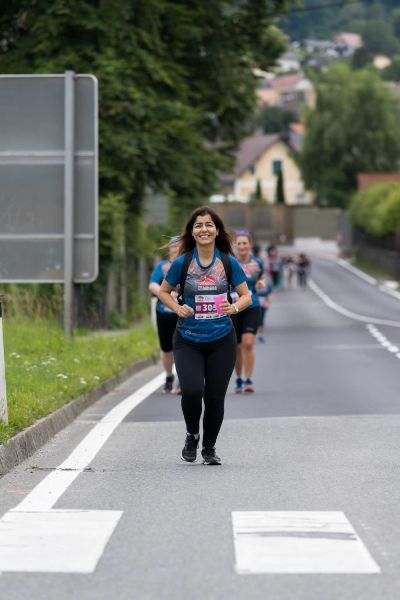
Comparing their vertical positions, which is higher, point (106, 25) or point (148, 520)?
point (106, 25)

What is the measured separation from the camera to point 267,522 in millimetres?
8000

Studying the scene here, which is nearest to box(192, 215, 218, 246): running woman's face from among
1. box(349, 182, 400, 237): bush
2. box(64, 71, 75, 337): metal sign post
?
box(64, 71, 75, 337): metal sign post

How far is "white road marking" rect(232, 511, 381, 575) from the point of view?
22.0ft

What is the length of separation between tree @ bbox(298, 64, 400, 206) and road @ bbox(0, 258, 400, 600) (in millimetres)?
112373

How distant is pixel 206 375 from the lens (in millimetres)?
10844

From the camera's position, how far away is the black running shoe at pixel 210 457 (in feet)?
35.3

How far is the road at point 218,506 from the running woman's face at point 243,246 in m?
1.59

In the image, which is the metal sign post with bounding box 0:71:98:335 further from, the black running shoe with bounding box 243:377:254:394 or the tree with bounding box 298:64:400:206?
the tree with bounding box 298:64:400:206

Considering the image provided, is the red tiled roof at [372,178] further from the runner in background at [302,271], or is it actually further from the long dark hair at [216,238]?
the long dark hair at [216,238]

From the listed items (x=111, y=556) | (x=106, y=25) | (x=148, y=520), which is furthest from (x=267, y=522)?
(x=106, y=25)

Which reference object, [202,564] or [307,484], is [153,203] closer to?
[307,484]

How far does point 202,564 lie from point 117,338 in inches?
766

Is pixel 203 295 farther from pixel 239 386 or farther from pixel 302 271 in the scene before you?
pixel 302 271

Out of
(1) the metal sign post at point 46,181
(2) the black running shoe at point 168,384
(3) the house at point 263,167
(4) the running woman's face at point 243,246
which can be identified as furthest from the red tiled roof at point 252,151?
(4) the running woman's face at point 243,246
